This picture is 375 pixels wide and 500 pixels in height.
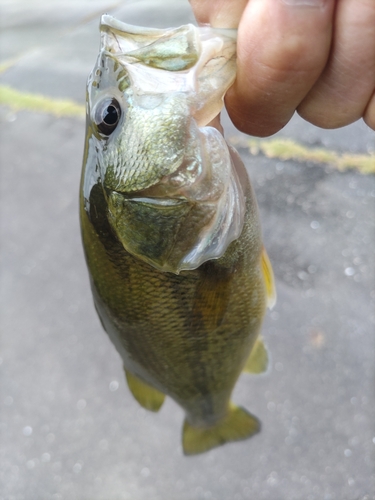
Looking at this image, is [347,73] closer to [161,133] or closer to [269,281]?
[161,133]

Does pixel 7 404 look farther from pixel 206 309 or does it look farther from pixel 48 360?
pixel 206 309

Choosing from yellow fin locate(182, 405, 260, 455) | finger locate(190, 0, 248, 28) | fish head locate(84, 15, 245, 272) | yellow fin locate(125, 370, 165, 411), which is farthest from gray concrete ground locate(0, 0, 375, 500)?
finger locate(190, 0, 248, 28)

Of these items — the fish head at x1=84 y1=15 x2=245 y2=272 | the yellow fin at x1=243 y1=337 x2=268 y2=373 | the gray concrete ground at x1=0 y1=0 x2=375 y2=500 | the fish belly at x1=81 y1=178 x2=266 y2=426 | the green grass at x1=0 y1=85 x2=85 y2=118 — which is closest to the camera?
the fish head at x1=84 y1=15 x2=245 y2=272

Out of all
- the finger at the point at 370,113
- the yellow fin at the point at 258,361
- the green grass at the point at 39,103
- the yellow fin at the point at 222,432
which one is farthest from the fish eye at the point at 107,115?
the green grass at the point at 39,103

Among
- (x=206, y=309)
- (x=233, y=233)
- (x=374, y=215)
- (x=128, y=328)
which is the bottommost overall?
(x=374, y=215)

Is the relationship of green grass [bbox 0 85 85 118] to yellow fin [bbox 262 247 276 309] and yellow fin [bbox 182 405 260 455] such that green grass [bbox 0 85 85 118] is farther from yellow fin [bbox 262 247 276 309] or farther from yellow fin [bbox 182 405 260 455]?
yellow fin [bbox 262 247 276 309]

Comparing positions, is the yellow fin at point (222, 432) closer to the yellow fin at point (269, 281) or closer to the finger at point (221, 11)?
the yellow fin at point (269, 281)

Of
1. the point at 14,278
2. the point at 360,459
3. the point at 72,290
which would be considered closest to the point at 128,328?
the point at 360,459

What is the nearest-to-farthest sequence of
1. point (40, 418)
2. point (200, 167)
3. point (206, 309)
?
point (200, 167)
point (206, 309)
point (40, 418)
